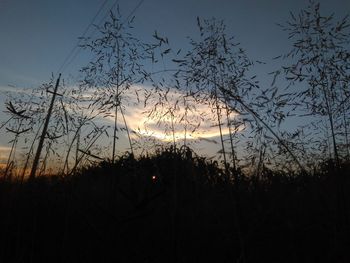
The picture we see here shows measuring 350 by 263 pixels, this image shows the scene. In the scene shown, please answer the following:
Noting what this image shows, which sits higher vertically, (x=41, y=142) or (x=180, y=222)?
(x=41, y=142)

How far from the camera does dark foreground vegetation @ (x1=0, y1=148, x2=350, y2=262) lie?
208 cm

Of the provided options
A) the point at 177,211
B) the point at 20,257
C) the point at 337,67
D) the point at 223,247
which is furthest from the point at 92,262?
the point at 337,67

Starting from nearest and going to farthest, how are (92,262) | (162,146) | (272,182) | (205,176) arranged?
(92,262) → (272,182) → (205,176) → (162,146)

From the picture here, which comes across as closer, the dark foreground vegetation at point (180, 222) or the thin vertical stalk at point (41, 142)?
the dark foreground vegetation at point (180, 222)

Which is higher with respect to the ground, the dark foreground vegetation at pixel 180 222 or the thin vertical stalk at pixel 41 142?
the thin vertical stalk at pixel 41 142

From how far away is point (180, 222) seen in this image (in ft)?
7.42

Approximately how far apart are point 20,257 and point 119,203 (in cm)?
94

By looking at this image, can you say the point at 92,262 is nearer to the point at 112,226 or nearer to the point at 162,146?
the point at 112,226

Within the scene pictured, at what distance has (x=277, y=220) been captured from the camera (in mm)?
2414

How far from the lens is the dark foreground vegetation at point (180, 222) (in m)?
2.08

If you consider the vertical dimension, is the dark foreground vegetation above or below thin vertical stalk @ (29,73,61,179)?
below

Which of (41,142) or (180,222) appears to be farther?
(41,142)

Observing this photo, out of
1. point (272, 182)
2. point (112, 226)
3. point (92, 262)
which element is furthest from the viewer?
point (272, 182)

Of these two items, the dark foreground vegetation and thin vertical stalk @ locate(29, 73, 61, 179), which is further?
thin vertical stalk @ locate(29, 73, 61, 179)
